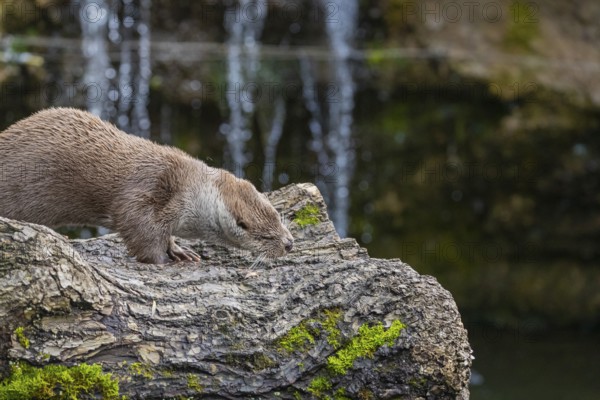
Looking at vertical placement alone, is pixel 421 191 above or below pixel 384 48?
below

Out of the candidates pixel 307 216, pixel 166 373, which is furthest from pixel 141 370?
pixel 307 216

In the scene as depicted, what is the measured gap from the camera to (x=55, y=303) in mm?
2980

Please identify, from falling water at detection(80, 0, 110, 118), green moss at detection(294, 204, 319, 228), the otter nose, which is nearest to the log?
the otter nose

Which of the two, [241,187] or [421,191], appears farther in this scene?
[421,191]

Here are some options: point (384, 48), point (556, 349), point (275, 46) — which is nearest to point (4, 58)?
point (275, 46)

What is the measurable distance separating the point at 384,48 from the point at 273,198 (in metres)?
4.56

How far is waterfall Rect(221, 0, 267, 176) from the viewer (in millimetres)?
8672

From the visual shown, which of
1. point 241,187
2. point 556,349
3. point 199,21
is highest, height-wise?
point 199,21

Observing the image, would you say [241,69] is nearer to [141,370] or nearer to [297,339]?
[297,339]

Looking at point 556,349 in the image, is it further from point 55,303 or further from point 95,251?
point 55,303

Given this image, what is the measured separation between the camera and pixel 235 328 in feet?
10.7

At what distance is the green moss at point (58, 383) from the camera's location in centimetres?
290

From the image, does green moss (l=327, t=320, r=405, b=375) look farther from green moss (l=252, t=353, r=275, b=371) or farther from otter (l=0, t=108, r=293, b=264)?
otter (l=0, t=108, r=293, b=264)

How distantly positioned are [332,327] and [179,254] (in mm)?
1260
